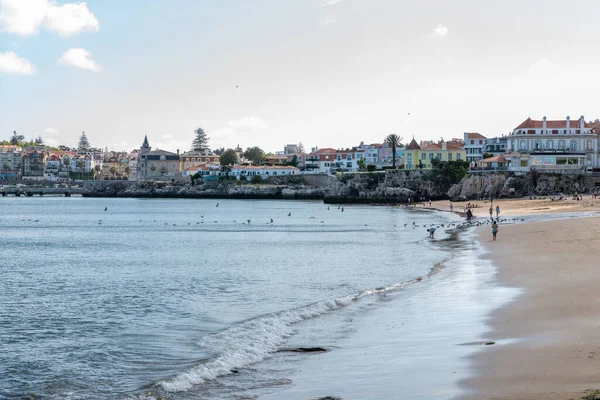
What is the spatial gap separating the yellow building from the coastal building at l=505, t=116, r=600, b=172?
19.5m

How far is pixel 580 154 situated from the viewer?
100750mm

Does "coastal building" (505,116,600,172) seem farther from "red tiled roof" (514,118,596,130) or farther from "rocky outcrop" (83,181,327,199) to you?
"rocky outcrop" (83,181,327,199)

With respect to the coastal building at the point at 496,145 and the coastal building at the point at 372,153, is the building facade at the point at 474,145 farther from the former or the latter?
the coastal building at the point at 372,153

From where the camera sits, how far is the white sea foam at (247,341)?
13.9m

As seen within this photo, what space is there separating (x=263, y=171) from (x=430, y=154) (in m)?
50.4

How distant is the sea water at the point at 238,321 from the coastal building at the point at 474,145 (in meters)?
94.1

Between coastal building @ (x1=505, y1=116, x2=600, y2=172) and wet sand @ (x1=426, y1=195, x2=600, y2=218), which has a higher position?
coastal building @ (x1=505, y1=116, x2=600, y2=172)

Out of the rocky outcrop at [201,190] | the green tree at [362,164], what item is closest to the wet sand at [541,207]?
the green tree at [362,164]

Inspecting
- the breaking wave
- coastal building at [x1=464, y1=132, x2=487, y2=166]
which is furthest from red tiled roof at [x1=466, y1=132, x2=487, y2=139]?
the breaking wave

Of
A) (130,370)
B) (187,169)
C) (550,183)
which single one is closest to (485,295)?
(130,370)

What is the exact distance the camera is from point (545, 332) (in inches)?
592

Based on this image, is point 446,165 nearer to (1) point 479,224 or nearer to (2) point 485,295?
(1) point 479,224

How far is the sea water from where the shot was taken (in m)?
13.2

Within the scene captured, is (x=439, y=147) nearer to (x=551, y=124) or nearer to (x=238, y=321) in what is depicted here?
(x=551, y=124)
